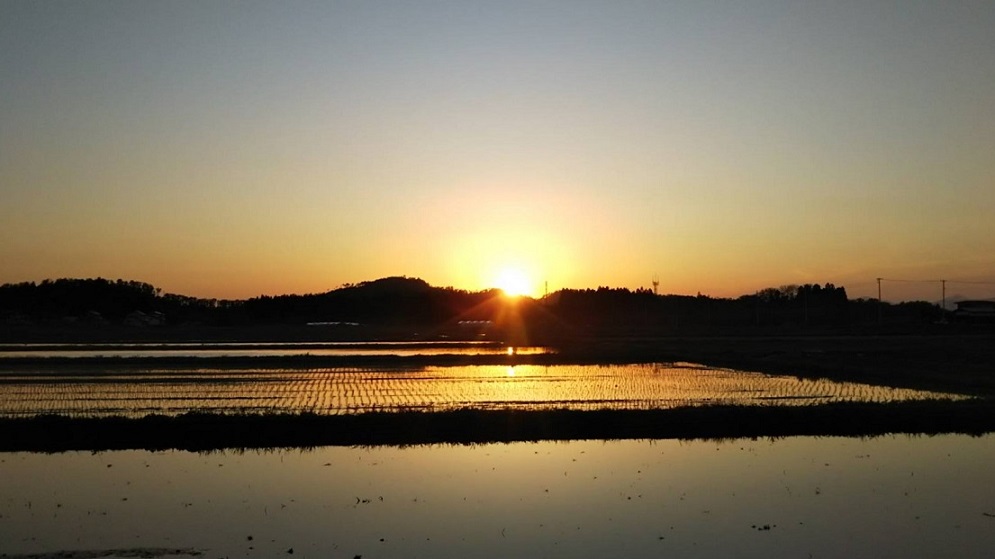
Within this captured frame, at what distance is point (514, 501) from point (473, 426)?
5.16 meters

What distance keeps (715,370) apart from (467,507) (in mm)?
21486

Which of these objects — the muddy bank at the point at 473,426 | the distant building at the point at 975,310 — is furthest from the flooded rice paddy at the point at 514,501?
the distant building at the point at 975,310

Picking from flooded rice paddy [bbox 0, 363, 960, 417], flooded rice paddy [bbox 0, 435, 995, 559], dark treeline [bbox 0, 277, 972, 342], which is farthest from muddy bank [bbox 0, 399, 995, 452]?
dark treeline [bbox 0, 277, 972, 342]

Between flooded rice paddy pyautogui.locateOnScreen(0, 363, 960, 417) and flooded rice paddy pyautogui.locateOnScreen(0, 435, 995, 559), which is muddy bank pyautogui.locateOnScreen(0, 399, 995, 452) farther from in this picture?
flooded rice paddy pyautogui.locateOnScreen(0, 363, 960, 417)

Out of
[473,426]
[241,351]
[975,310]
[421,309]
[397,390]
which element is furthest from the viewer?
[421,309]

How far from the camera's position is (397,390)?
21.9m

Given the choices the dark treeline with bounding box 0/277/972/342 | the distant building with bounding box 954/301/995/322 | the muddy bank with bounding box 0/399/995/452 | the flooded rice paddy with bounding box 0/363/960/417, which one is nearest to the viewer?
the muddy bank with bounding box 0/399/995/452

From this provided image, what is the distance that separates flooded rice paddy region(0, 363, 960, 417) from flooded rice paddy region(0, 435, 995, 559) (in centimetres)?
447

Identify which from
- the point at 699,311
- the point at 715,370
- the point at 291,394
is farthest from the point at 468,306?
the point at 291,394

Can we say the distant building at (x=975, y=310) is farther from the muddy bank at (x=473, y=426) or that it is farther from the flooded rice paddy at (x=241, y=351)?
the muddy bank at (x=473, y=426)

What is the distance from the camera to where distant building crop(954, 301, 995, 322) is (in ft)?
212

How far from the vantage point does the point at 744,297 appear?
10550 cm

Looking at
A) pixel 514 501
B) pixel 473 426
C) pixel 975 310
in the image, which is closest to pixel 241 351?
pixel 473 426

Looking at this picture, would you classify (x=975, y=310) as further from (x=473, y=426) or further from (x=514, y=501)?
(x=514, y=501)
